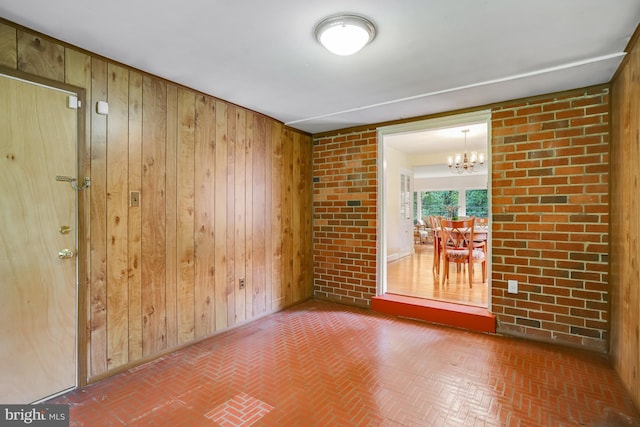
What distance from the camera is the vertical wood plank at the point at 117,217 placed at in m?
2.26

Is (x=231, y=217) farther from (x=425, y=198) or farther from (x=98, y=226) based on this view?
(x=425, y=198)

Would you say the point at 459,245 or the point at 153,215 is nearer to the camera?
the point at 153,215

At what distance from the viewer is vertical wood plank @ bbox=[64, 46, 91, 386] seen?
6.86 feet

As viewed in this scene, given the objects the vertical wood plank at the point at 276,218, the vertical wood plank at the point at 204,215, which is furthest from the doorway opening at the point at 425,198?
the vertical wood plank at the point at 204,215

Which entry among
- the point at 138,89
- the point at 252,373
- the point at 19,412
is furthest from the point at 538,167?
the point at 19,412

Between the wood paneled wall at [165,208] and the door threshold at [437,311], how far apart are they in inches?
52.3

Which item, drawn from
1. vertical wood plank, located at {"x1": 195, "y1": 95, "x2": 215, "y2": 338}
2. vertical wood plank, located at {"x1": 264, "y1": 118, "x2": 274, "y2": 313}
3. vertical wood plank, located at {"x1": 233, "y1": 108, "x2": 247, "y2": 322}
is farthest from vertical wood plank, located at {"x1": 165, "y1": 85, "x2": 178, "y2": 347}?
vertical wood plank, located at {"x1": 264, "y1": 118, "x2": 274, "y2": 313}

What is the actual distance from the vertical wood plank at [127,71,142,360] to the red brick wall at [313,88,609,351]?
3.31 metres

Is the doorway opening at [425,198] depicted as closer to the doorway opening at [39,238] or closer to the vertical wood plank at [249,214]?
the vertical wood plank at [249,214]

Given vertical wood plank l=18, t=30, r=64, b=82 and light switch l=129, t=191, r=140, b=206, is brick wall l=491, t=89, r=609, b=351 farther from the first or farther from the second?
vertical wood plank l=18, t=30, r=64, b=82

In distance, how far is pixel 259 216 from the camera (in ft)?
11.7

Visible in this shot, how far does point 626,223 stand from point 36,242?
3.97m

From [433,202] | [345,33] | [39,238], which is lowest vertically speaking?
[39,238]

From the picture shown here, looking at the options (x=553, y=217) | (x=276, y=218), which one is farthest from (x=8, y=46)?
(x=553, y=217)
